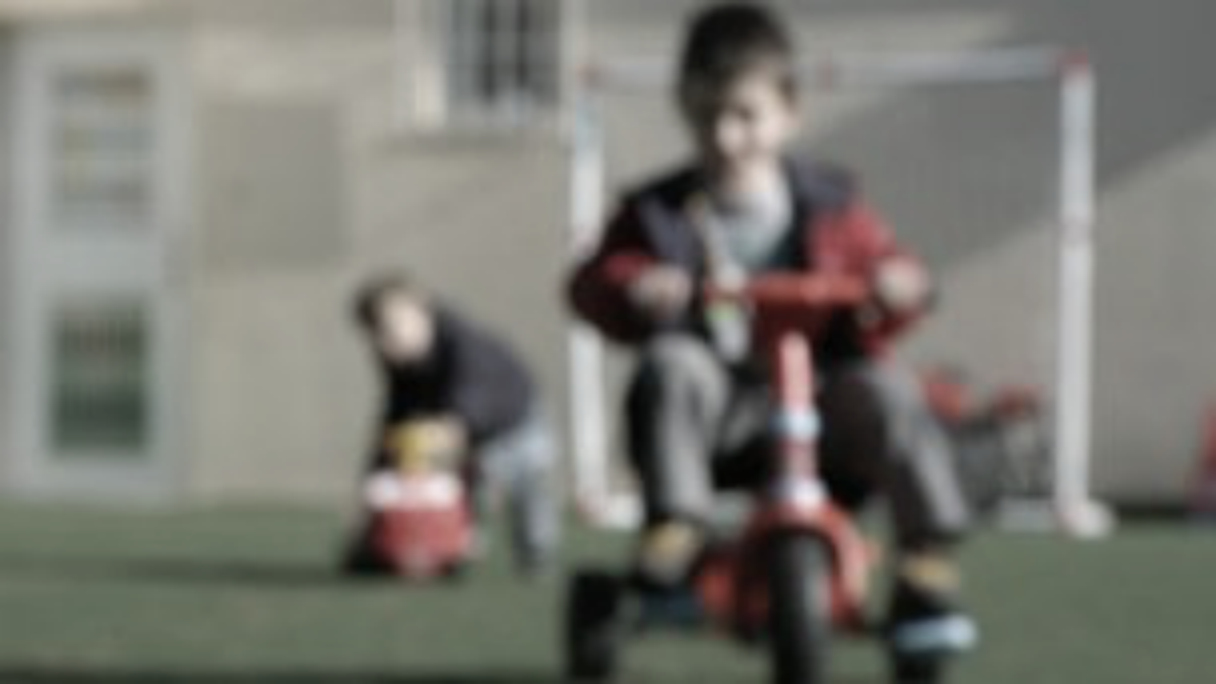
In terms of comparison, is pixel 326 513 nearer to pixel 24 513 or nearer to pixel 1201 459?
pixel 24 513

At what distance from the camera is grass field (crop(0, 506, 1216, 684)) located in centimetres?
666

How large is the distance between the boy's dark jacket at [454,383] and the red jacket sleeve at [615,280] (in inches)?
196

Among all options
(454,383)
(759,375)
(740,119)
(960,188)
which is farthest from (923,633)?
(960,188)

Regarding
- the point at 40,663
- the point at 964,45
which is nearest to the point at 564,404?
the point at 964,45

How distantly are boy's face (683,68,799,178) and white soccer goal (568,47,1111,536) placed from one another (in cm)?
1024

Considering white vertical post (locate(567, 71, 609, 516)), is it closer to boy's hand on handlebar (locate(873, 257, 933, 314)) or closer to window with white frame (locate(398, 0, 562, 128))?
window with white frame (locate(398, 0, 562, 128))

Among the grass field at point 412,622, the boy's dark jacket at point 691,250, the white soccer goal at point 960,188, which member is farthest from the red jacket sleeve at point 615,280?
the white soccer goal at point 960,188

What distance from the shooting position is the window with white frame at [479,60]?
775 inches

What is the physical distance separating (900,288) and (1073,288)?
1102cm

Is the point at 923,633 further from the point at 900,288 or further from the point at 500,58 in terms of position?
the point at 500,58

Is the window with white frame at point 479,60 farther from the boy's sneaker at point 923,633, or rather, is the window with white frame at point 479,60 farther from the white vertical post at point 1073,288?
the boy's sneaker at point 923,633

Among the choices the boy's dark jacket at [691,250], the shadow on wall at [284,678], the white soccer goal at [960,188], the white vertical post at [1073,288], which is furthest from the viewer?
the white soccer goal at [960,188]

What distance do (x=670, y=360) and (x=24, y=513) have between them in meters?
10.6

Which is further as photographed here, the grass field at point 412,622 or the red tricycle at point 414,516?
the red tricycle at point 414,516
